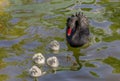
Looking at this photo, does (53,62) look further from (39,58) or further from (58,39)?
(58,39)

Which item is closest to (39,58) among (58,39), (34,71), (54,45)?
(34,71)

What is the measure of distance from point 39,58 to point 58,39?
7.34 feet

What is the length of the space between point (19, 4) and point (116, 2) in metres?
4.20

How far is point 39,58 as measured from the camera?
34.2 ft

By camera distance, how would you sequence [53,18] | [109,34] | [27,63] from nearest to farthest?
[27,63], [109,34], [53,18]

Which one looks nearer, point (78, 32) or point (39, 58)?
point (39, 58)

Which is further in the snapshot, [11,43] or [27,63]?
[11,43]

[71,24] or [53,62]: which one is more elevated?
[71,24]

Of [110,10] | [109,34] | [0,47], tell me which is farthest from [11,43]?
[110,10]

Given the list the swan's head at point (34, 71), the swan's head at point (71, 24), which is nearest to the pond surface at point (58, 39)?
the swan's head at point (34, 71)

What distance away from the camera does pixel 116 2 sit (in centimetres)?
1527

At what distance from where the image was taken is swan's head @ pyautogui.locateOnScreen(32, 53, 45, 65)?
10.4 metres

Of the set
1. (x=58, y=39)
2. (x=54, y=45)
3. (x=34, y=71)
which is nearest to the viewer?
(x=34, y=71)

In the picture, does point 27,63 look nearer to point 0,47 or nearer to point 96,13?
point 0,47
